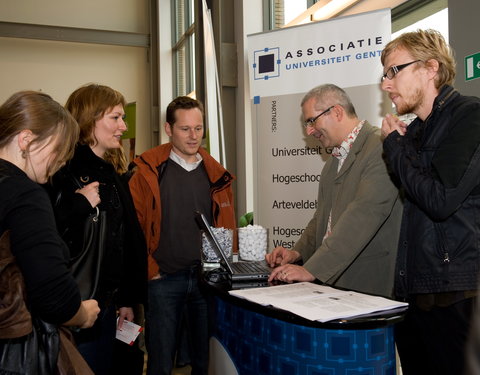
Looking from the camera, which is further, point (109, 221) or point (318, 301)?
point (109, 221)

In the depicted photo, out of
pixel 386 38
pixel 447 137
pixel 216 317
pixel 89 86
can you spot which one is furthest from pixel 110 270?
pixel 386 38

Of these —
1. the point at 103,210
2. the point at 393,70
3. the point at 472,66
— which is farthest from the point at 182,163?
the point at 472,66

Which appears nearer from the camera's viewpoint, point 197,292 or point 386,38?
point 197,292

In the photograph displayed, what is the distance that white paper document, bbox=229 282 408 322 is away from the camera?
1219 mm

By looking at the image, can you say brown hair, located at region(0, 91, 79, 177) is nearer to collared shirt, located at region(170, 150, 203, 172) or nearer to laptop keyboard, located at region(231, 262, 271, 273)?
laptop keyboard, located at region(231, 262, 271, 273)

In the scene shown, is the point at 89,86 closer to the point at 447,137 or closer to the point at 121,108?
the point at 121,108

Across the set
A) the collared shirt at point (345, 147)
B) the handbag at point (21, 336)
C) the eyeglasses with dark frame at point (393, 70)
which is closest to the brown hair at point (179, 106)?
the collared shirt at point (345, 147)

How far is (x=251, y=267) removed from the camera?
1.82 metres

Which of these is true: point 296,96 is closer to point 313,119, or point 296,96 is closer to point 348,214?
point 313,119

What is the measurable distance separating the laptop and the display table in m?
0.20

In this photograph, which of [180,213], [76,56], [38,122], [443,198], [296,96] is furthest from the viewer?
[76,56]

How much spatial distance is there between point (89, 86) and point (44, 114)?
0.88 meters

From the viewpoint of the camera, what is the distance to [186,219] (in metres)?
2.62

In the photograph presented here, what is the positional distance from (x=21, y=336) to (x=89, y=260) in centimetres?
47
